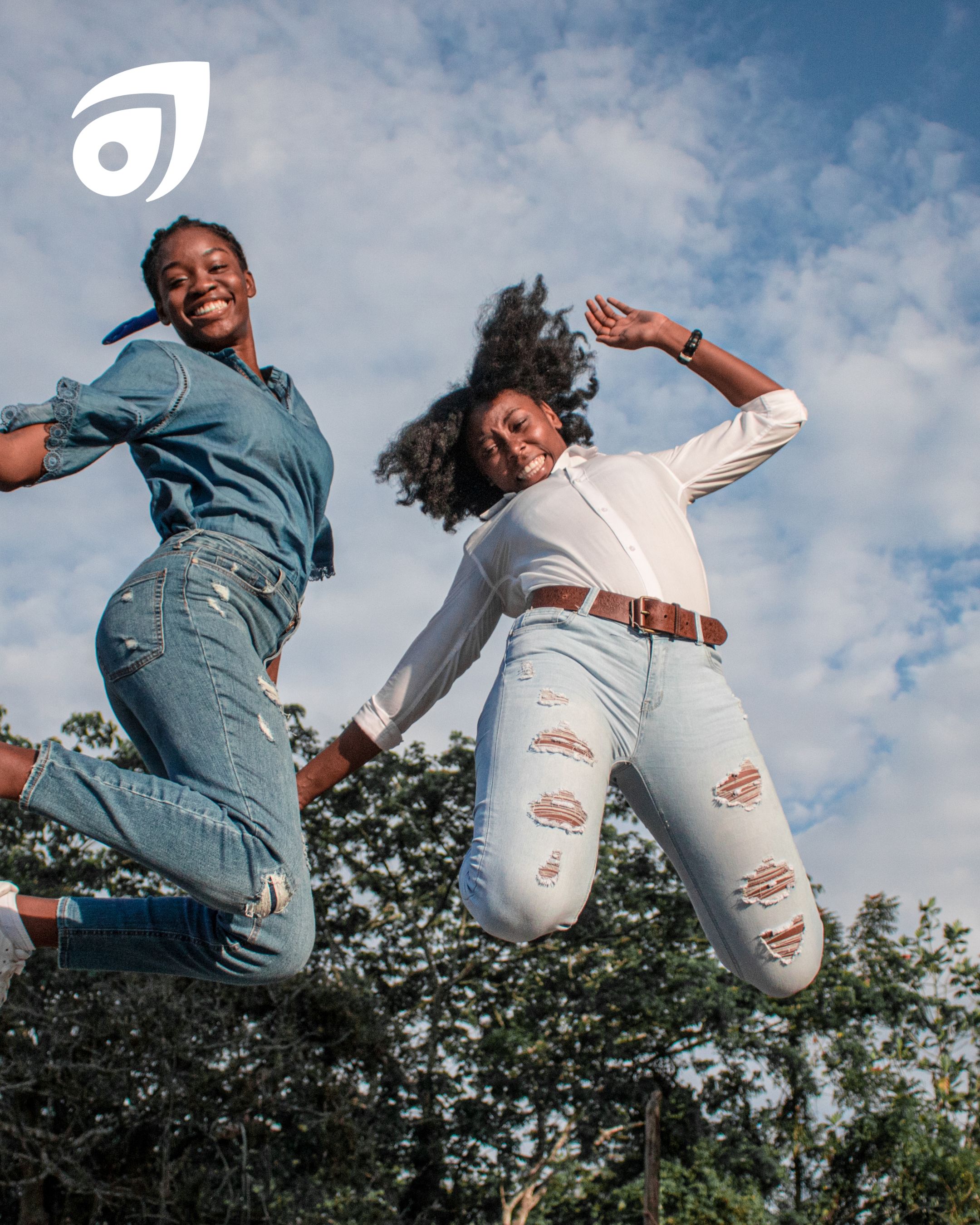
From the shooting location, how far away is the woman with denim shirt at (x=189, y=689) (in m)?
2.22

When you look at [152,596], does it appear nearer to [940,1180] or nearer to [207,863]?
[207,863]

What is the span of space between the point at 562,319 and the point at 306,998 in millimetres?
11273

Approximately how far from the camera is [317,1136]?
13398mm

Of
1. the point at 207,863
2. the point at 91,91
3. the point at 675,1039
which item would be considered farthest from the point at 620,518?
the point at 675,1039

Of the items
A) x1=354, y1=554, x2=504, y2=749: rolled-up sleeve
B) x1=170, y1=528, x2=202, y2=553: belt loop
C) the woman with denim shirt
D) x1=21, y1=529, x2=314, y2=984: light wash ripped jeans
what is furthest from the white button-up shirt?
x1=170, y1=528, x2=202, y2=553: belt loop

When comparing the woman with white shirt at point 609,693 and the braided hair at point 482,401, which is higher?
the braided hair at point 482,401

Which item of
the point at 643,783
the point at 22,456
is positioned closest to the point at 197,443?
the point at 22,456

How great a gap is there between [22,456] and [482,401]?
204 cm

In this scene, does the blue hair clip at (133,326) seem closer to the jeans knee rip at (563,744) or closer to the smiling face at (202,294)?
the smiling face at (202,294)

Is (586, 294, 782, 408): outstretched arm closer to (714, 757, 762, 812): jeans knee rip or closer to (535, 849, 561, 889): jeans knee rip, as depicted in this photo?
(714, 757, 762, 812): jeans knee rip

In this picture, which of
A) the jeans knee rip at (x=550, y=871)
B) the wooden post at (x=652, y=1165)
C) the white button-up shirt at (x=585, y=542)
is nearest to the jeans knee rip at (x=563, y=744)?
the jeans knee rip at (x=550, y=871)

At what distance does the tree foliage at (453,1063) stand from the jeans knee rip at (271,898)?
1115 cm

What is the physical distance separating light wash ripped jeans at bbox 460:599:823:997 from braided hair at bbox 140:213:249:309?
4.76 feet

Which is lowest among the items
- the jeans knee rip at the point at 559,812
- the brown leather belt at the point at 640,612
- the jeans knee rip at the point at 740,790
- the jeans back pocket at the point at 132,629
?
the jeans knee rip at the point at 559,812
